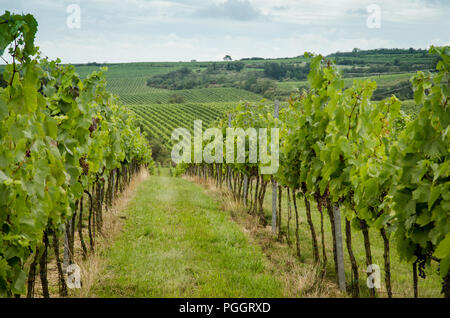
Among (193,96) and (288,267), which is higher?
(193,96)

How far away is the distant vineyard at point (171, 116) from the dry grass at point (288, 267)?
49.3 metres

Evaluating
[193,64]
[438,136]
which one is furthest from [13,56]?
[193,64]

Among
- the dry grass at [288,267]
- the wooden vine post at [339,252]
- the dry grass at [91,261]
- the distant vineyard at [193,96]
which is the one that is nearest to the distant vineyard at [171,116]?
the distant vineyard at [193,96]

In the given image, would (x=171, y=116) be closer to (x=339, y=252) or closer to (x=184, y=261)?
(x=184, y=261)

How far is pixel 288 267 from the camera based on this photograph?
5680mm

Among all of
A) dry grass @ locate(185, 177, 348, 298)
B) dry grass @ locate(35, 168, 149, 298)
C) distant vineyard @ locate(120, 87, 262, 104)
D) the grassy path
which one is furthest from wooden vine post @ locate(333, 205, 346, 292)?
distant vineyard @ locate(120, 87, 262, 104)

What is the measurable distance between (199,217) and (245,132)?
268cm

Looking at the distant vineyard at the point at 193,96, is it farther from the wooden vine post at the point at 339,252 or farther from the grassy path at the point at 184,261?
the wooden vine post at the point at 339,252

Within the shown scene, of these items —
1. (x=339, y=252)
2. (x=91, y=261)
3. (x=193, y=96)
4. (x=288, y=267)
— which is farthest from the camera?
(x=193, y=96)

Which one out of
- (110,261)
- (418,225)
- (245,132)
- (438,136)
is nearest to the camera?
(438,136)

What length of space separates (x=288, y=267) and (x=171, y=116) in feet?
213

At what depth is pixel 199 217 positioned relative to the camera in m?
9.11

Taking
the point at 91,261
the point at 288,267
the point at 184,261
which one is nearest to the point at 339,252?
the point at 288,267
